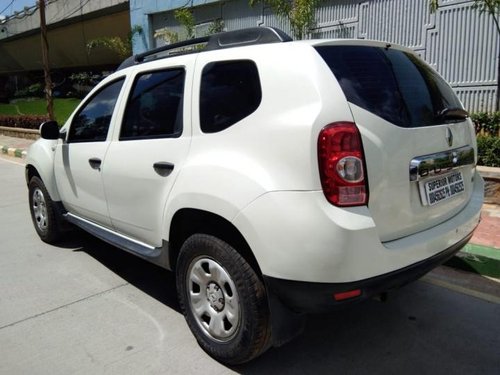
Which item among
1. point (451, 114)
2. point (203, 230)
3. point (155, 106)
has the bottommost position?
point (203, 230)

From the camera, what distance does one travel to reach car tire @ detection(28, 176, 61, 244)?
16.6 ft

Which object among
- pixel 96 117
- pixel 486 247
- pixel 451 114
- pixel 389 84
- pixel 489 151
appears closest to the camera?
pixel 389 84

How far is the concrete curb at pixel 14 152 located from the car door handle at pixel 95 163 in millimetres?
10858

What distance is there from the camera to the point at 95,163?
13.1 ft

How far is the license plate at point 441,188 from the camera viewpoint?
2721 mm

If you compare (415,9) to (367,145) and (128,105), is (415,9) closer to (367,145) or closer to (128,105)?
(128,105)

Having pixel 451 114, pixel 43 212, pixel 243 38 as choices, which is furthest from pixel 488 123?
pixel 43 212

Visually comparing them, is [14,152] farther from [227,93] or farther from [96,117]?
[227,93]

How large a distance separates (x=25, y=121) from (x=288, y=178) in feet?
64.0

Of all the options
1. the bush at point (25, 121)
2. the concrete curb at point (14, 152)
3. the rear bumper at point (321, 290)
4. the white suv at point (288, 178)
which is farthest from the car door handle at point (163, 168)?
the bush at point (25, 121)

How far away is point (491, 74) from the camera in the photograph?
7797mm

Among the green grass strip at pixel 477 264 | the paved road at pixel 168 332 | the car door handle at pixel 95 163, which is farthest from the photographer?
the green grass strip at pixel 477 264

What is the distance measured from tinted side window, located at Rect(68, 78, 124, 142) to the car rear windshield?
195 centimetres

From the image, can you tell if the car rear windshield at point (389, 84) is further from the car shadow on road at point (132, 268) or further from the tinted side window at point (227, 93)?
the car shadow on road at point (132, 268)
